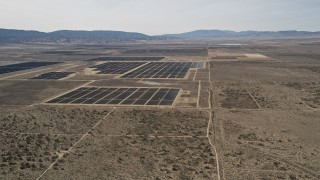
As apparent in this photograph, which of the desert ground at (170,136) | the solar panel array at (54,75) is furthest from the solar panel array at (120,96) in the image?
the solar panel array at (54,75)

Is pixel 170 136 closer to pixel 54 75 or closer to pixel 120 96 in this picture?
pixel 120 96

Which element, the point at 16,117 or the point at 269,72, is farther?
the point at 269,72

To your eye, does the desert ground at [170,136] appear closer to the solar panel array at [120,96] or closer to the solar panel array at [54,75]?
the solar panel array at [120,96]

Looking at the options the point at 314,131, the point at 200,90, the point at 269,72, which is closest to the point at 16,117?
the point at 200,90

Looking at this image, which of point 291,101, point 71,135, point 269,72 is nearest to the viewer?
point 71,135

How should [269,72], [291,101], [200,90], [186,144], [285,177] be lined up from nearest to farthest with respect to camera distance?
[285,177], [186,144], [291,101], [200,90], [269,72]

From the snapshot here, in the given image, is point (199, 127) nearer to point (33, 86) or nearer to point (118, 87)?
point (118, 87)

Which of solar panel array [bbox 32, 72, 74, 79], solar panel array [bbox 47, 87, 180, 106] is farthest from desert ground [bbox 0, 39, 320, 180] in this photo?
solar panel array [bbox 32, 72, 74, 79]

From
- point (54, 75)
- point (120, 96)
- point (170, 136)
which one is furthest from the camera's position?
point (54, 75)

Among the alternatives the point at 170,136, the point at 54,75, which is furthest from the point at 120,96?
the point at 54,75
